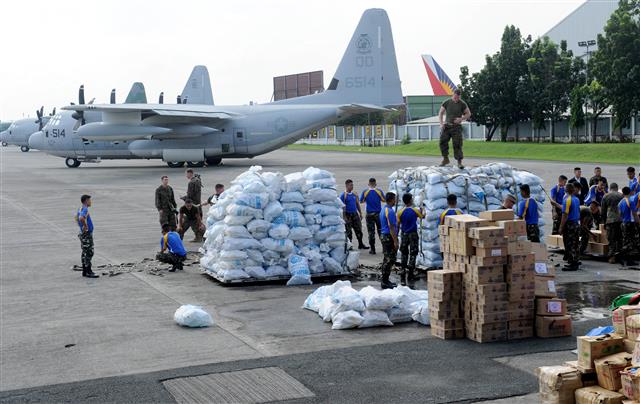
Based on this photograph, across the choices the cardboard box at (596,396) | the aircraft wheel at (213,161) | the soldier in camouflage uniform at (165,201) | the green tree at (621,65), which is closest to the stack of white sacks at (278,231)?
the soldier in camouflage uniform at (165,201)

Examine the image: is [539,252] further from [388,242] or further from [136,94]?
[136,94]

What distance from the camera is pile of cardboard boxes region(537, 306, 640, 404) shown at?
23.4ft

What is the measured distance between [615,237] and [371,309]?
753cm

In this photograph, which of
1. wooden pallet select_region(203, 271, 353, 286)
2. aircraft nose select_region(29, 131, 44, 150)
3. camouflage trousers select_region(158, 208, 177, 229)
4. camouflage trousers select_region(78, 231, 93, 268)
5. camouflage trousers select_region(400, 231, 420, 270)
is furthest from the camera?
aircraft nose select_region(29, 131, 44, 150)

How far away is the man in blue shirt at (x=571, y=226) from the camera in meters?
15.7

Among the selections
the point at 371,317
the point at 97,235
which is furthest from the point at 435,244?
the point at 97,235

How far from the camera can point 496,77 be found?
6216 cm

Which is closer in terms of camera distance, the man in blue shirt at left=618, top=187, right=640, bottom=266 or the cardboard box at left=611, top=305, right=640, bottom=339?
the cardboard box at left=611, top=305, right=640, bottom=339

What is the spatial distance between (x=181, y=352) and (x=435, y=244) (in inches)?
276

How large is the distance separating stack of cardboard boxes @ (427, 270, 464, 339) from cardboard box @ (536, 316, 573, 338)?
1.11 meters

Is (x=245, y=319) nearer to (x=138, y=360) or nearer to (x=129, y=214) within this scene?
(x=138, y=360)

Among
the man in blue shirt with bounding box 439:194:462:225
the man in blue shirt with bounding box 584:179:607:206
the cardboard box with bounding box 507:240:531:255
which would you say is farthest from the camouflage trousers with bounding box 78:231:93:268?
the man in blue shirt with bounding box 584:179:607:206

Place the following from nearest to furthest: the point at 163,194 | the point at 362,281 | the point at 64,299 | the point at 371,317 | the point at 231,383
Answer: the point at 231,383
the point at 371,317
the point at 64,299
the point at 362,281
the point at 163,194

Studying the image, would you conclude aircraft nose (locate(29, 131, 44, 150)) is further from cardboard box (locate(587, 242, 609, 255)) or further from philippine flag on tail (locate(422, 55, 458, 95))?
philippine flag on tail (locate(422, 55, 458, 95))
